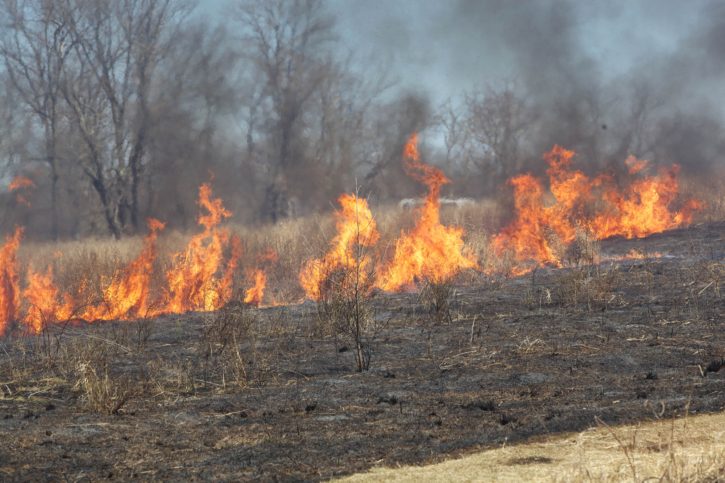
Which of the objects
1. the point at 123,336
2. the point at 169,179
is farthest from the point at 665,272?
the point at 169,179

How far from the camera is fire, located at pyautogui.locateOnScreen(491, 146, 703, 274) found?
63.3 ft

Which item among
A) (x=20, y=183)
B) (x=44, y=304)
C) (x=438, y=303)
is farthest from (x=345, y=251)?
(x=20, y=183)

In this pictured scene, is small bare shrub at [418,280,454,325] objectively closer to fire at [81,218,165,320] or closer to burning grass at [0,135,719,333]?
burning grass at [0,135,719,333]

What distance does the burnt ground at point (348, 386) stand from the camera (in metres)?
5.82

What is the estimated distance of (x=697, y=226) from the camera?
21969mm

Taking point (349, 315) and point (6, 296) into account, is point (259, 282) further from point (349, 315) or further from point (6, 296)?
point (349, 315)

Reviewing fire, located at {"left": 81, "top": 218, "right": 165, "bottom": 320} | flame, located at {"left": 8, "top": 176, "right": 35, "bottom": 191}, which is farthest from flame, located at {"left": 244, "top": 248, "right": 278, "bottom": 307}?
flame, located at {"left": 8, "top": 176, "right": 35, "bottom": 191}

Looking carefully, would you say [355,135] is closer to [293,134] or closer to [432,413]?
[293,134]

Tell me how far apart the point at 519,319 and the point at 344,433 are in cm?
549

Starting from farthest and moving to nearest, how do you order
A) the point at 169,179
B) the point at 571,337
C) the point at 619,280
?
the point at 169,179
the point at 619,280
the point at 571,337

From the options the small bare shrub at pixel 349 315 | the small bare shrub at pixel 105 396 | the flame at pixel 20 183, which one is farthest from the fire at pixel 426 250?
the flame at pixel 20 183

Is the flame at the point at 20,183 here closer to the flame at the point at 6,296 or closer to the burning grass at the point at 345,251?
the burning grass at the point at 345,251

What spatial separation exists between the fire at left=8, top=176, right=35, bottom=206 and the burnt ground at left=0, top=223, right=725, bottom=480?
23382 mm

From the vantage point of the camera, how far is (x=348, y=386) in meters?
7.96
